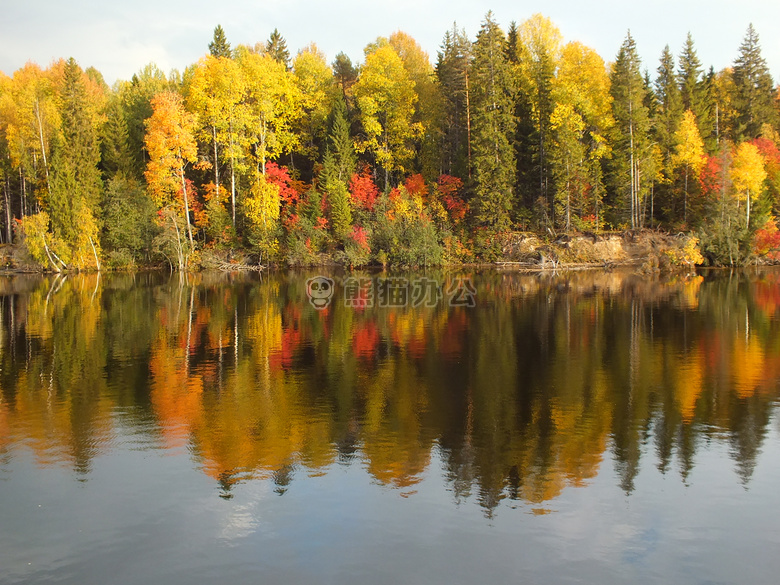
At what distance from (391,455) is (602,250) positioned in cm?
4498

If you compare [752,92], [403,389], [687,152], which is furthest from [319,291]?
[752,92]

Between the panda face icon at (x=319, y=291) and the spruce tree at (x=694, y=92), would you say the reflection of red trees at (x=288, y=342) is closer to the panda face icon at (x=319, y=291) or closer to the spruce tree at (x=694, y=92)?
the panda face icon at (x=319, y=291)

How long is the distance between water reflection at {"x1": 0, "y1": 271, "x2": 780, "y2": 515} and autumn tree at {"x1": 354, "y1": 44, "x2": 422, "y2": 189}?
32.6 meters

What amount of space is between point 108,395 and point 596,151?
45.5 m

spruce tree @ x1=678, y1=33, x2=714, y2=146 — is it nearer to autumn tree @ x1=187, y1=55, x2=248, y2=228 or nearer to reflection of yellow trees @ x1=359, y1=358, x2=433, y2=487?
autumn tree @ x1=187, y1=55, x2=248, y2=228

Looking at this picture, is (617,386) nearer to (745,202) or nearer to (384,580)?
(384,580)

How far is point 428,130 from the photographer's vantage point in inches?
2319

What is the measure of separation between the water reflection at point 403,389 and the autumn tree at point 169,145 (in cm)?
2491

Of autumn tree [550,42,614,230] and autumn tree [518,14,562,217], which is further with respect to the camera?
autumn tree [518,14,562,217]

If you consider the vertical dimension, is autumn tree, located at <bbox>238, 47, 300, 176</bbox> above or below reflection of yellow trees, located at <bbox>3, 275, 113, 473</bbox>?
above

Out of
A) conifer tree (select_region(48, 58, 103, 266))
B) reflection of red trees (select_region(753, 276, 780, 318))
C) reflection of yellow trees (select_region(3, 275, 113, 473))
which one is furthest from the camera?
conifer tree (select_region(48, 58, 103, 266))

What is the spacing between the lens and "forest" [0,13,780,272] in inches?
1950

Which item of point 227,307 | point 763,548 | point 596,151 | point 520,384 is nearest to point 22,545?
point 763,548

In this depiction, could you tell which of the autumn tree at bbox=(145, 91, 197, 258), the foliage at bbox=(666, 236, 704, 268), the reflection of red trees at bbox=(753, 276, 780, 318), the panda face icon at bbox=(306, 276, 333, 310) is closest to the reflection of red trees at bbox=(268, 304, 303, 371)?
the panda face icon at bbox=(306, 276, 333, 310)
